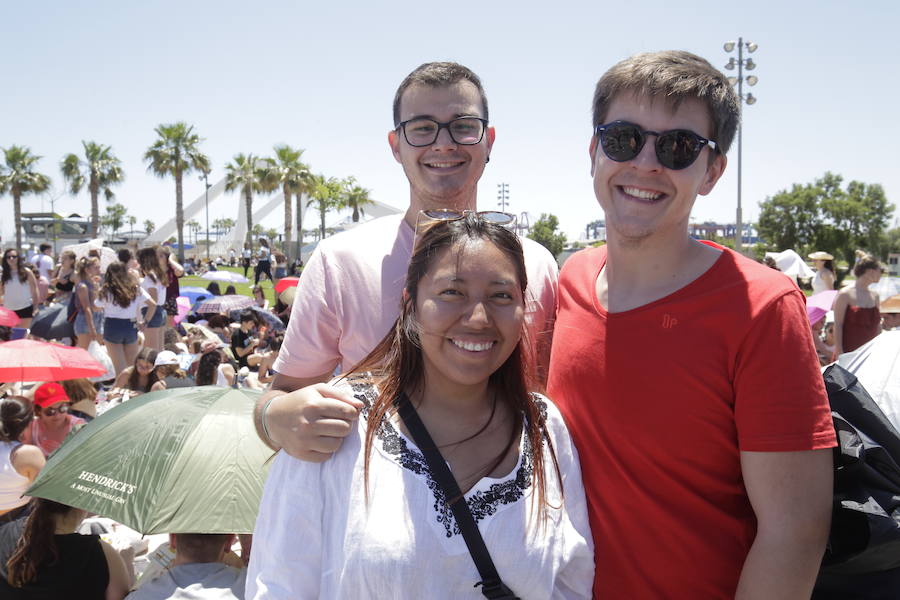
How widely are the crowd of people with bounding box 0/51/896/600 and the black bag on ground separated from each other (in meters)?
→ 0.17

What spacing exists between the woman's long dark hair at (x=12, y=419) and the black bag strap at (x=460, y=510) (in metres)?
4.45

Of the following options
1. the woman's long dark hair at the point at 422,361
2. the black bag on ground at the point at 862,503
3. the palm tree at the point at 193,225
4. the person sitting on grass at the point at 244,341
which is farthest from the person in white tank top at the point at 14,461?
the palm tree at the point at 193,225

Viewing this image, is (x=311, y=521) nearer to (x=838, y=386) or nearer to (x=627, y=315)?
(x=627, y=315)

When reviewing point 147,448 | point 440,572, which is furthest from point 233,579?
point 440,572

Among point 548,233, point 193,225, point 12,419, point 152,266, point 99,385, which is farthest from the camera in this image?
point 193,225

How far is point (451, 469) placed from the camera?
1.75m

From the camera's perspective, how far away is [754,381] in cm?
160

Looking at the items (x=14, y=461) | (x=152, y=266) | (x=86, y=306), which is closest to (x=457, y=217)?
(x=14, y=461)

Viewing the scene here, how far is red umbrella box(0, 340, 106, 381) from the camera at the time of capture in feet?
20.6

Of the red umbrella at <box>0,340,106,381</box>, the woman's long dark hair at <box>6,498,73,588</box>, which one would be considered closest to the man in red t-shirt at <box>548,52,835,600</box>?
the woman's long dark hair at <box>6,498,73,588</box>

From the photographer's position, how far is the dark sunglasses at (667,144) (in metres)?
1.83

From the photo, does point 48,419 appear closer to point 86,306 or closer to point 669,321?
point 86,306

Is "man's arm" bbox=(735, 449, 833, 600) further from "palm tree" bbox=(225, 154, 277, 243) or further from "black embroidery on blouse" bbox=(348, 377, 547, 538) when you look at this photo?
"palm tree" bbox=(225, 154, 277, 243)

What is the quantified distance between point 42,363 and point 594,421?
605 cm
